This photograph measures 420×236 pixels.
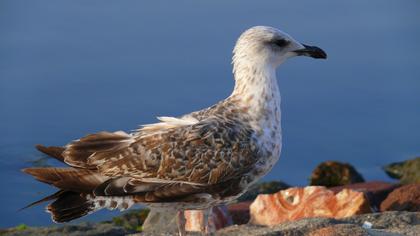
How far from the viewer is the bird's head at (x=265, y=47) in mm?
10125

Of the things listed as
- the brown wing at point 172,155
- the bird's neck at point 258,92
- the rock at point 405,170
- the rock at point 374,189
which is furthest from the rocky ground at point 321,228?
the rock at point 405,170

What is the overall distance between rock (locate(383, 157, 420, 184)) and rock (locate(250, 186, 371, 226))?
99.3 inches

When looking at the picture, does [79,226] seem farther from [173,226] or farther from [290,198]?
[290,198]

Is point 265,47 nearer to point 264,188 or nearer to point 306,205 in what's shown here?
point 306,205

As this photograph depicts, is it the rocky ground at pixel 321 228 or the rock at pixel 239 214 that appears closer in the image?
the rocky ground at pixel 321 228

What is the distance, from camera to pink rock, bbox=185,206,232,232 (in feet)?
39.1

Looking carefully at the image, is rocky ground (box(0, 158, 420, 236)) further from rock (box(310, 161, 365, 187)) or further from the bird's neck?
the bird's neck

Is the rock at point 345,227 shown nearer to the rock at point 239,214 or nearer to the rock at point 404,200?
the rock at point 404,200

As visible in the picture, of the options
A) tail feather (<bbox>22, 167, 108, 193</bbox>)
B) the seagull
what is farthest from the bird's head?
tail feather (<bbox>22, 167, 108, 193</bbox>)

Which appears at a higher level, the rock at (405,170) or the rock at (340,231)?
the rock at (405,170)

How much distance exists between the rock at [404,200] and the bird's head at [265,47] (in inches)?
113

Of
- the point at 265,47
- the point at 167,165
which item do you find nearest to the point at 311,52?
the point at 265,47

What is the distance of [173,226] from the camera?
12.2 metres

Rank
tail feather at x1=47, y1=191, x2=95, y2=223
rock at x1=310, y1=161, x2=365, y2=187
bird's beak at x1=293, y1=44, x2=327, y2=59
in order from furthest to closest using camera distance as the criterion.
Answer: rock at x1=310, y1=161, x2=365, y2=187, bird's beak at x1=293, y1=44, x2=327, y2=59, tail feather at x1=47, y1=191, x2=95, y2=223
